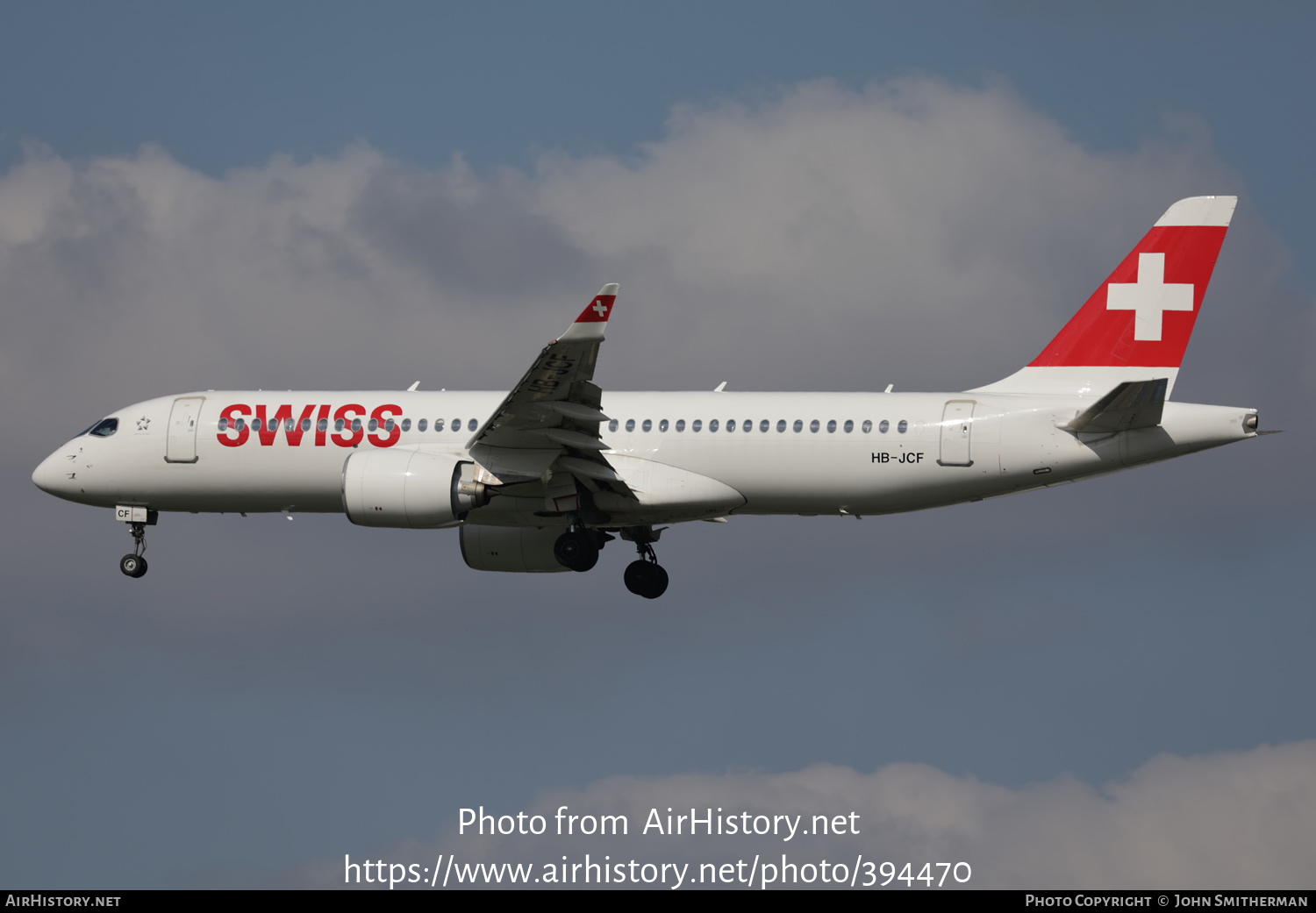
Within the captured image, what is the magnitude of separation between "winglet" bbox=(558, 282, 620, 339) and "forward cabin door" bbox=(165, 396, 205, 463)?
12950 millimetres

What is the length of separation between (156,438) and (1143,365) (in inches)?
990

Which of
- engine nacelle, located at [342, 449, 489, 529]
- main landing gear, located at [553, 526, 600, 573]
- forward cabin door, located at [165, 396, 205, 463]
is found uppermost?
forward cabin door, located at [165, 396, 205, 463]

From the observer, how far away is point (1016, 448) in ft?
139

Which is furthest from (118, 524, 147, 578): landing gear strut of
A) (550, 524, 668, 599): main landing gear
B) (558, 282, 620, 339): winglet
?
(558, 282, 620, 339): winglet

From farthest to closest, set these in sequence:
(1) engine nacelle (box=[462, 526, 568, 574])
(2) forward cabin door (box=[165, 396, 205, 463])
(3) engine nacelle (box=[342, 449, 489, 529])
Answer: (1) engine nacelle (box=[462, 526, 568, 574])
(2) forward cabin door (box=[165, 396, 205, 463])
(3) engine nacelle (box=[342, 449, 489, 529])

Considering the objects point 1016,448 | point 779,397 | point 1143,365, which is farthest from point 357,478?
point 1143,365

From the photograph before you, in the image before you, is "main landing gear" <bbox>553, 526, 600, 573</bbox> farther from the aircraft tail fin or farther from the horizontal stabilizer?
the horizontal stabilizer

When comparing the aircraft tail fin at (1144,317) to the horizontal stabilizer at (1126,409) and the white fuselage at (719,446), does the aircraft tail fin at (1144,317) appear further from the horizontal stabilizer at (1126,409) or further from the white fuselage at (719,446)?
the horizontal stabilizer at (1126,409)

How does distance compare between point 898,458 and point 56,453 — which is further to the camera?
point 56,453

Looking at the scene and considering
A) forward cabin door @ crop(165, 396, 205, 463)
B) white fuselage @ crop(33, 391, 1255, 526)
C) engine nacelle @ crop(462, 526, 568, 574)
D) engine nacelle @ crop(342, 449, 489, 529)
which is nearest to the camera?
white fuselage @ crop(33, 391, 1255, 526)

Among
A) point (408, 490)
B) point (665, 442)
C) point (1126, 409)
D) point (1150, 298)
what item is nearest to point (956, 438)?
point (1126, 409)

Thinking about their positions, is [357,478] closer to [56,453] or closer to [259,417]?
[259,417]

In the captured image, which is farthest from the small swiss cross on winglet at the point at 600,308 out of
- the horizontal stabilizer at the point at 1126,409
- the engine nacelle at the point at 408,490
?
the horizontal stabilizer at the point at 1126,409

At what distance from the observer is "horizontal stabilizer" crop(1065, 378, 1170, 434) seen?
4081 centimetres
